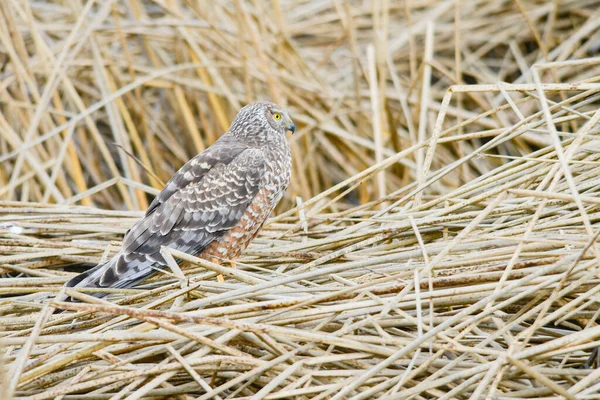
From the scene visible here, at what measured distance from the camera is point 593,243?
120 inches

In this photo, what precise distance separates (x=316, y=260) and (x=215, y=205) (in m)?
1.05

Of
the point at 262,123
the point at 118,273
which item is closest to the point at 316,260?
the point at 118,273

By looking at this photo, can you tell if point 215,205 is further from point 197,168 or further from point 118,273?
point 118,273

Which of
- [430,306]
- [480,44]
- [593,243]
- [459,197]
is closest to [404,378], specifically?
[430,306]

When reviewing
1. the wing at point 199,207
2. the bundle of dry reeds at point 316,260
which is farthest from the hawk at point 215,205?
the bundle of dry reeds at point 316,260

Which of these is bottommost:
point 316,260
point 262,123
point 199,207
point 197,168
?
point 316,260

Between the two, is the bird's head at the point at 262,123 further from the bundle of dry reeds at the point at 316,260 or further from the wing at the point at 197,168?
the bundle of dry reeds at the point at 316,260

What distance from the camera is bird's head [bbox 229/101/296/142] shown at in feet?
17.6

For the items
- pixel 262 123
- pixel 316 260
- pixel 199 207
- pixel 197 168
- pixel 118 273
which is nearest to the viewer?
pixel 316 260

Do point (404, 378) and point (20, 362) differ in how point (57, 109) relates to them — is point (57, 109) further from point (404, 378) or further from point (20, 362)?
point (404, 378)

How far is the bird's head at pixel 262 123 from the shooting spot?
5.36 metres

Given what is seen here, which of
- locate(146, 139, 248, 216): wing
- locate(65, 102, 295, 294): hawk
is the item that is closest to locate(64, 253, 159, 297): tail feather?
locate(65, 102, 295, 294): hawk

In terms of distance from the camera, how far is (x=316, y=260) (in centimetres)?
398

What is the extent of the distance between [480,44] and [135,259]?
5.36 meters
